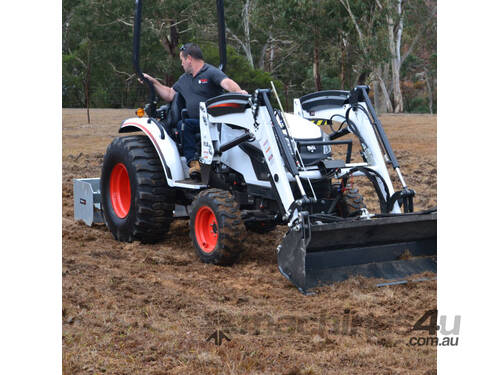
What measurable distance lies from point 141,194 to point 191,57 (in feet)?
4.71

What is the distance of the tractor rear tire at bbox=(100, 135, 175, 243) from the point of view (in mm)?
7250

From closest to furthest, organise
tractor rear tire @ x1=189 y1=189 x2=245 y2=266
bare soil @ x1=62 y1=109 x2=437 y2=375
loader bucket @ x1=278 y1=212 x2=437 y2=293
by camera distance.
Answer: bare soil @ x1=62 y1=109 x2=437 y2=375 → loader bucket @ x1=278 y1=212 x2=437 y2=293 → tractor rear tire @ x1=189 y1=189 x2=245 y2=266

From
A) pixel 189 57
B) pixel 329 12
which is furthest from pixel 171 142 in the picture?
pixel 329 12

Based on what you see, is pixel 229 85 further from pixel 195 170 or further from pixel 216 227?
pixel 216 227

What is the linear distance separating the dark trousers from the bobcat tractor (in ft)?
0.27

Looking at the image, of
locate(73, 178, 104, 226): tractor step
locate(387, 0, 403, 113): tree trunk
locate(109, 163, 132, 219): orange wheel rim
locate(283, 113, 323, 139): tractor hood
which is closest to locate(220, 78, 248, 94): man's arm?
locate(283, 113, 323, 139): tractor hood

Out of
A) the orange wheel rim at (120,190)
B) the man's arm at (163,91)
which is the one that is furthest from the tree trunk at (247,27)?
the man's arm at (163,91)

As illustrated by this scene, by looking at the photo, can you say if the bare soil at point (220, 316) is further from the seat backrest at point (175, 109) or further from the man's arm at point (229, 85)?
the man's arm at point (229, 85)

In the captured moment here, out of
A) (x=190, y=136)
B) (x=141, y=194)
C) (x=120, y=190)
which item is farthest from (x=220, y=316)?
(x=120, y=190)

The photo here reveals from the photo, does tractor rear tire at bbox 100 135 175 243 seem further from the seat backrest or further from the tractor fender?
the seat backrest

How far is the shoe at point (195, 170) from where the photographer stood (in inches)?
281

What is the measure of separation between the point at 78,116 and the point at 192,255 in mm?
21977

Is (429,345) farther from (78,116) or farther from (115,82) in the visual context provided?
(115,82)

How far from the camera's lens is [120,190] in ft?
26.3
